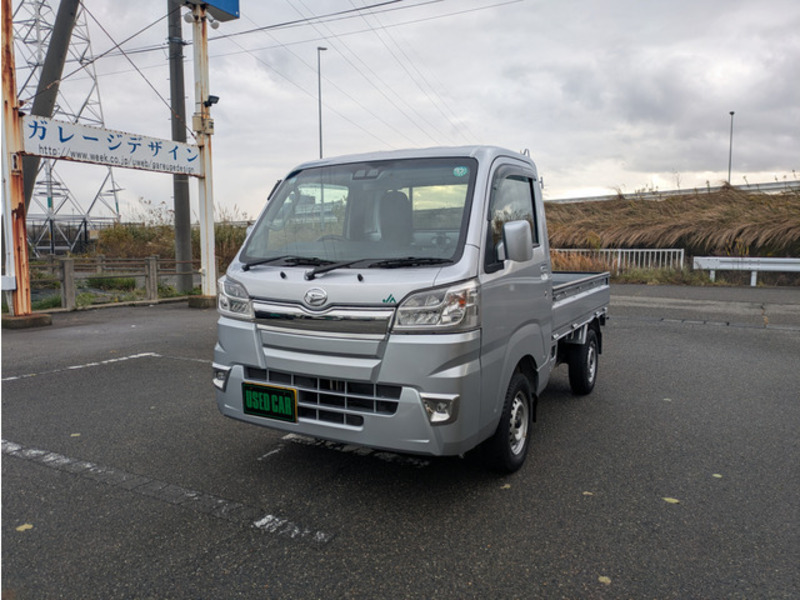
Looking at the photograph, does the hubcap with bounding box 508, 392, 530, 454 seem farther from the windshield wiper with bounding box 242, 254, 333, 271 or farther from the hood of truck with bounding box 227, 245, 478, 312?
the windshield wiper with bounding box 242, 254, 333, 271

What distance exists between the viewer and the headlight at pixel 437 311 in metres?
3.00

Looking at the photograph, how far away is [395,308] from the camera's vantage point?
3.04m

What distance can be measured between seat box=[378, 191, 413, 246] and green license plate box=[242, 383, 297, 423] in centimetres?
107

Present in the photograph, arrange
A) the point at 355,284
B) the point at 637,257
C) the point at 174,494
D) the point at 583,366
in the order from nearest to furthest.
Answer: the point at 355,284
the point at 174,494
the point at 583,366
the point at 637,257

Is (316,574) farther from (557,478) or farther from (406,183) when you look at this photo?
(406,183)

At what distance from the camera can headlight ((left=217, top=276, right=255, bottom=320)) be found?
3486 millimetres

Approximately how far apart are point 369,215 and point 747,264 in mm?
15896

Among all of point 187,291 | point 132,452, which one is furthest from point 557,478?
point 187,291

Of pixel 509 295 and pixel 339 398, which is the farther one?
pixel 509 295

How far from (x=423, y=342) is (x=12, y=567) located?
2155mm

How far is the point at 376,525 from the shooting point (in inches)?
123

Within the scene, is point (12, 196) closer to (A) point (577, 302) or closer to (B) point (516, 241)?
(A) point (577, 302)

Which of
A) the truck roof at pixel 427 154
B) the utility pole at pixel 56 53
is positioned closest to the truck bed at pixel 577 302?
the truck roof at pixel 427 154

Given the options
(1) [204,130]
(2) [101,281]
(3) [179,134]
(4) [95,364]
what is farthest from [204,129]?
(4) [95,364]
